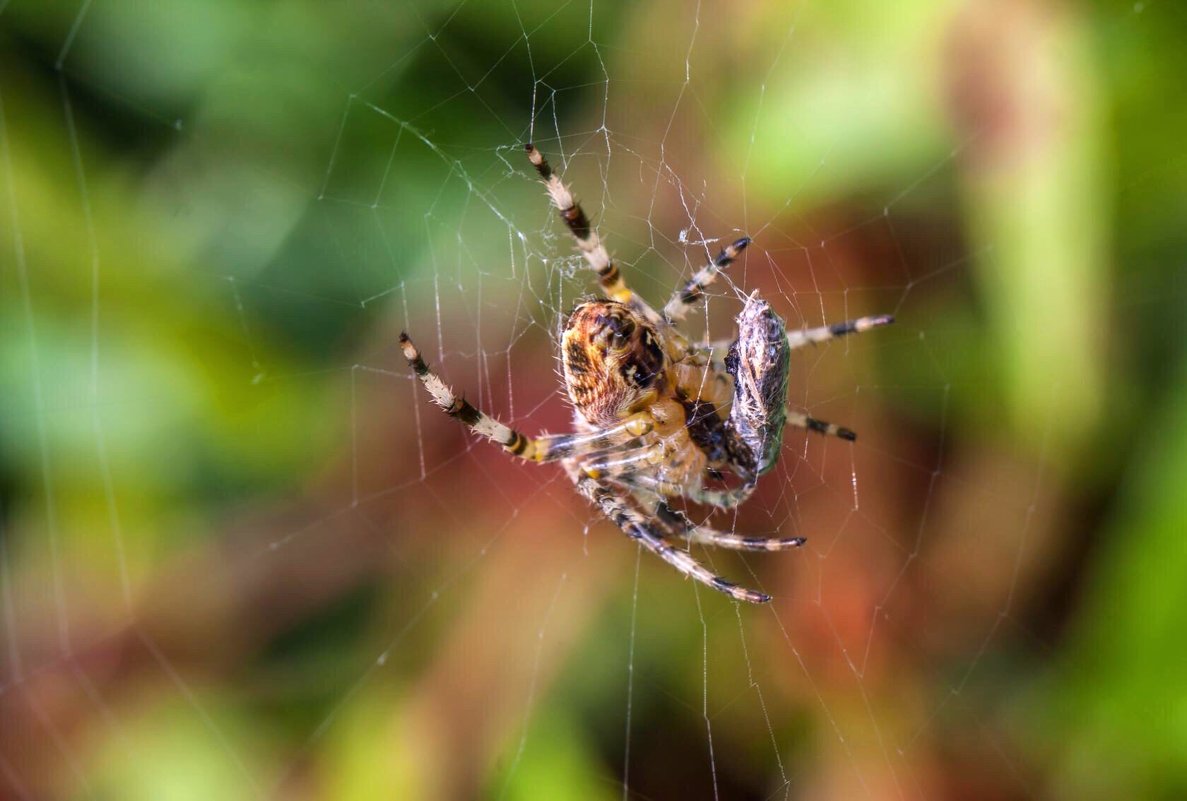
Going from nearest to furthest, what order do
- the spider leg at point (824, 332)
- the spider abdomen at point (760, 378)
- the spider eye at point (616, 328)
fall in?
the spider abdomen at point (760, 378), the spider eye at point (616, 328), the spider leg at point (824, 332)

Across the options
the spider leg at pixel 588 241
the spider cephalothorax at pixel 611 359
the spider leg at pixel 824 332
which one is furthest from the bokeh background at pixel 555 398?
the spider cephalothorax at pixel 611 359

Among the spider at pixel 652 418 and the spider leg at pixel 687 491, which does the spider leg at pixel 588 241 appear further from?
the spider leg at pixel 687 491

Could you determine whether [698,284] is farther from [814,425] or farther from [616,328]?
[814,425]

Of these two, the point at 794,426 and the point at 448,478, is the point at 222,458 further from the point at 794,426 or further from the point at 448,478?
the point at 794,426

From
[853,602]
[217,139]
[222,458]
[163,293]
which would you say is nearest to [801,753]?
[853,602]

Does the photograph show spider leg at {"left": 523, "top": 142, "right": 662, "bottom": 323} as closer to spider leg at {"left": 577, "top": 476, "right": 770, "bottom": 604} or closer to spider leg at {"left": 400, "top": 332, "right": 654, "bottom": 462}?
spider leg at {"left": 400, "top": 332, "right": 654, "bottom": 462}

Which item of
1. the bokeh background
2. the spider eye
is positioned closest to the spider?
the spider eye

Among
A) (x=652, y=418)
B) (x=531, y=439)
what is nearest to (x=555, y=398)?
(x=531, y=439)
